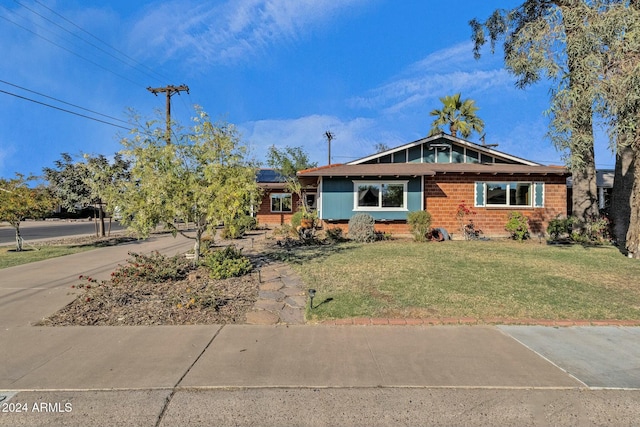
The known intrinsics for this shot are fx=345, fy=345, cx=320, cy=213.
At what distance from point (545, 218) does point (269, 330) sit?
588 inches

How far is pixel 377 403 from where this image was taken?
2.90 meters

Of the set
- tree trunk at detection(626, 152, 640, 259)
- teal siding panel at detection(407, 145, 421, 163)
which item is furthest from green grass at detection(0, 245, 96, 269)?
tree trunk at detection(626, 152, 640, 259)

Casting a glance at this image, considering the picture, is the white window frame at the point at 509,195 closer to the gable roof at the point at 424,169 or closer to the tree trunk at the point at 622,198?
the gable roof at the point at 424,169

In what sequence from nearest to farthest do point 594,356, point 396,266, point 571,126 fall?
1. point 594,356
2. point 396,266
3. point 571,126

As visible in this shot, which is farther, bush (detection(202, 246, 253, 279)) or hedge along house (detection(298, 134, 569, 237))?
hedge along house (detection(298, 134, 569, 237))

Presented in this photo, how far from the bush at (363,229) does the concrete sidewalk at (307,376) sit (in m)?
8.68

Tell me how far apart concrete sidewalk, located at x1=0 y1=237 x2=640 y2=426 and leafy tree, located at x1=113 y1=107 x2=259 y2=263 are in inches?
100

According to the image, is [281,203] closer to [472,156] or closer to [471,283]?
[472,156]

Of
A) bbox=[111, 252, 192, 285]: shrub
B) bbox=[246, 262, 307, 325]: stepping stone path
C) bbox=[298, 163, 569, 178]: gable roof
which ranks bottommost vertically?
bbox=[246, 262, 307, 325]: stepping stone path

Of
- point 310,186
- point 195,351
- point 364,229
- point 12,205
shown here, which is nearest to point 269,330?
point 195,351

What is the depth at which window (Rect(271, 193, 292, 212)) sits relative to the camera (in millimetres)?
24047

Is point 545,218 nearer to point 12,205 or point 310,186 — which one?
point 310,186

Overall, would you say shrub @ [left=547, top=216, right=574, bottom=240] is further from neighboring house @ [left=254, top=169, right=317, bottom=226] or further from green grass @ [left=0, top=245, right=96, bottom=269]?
green grass @ [left=0, top=245, right=96, bottom=269]

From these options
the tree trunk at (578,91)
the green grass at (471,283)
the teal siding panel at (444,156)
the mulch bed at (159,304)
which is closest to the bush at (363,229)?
the green grass at (471,283)
